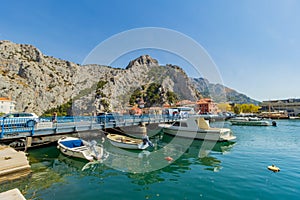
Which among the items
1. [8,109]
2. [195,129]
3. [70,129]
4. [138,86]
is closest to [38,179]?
[70,129]

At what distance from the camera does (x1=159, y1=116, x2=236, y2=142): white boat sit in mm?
19172

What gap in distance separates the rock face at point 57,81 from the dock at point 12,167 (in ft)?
209

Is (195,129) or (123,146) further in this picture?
(195,129)

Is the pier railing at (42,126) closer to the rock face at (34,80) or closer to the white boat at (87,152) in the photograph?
the white boat at (87,152)

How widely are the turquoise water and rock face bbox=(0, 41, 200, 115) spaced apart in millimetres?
65181

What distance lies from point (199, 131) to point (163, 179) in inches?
514

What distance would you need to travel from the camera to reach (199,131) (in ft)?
66.2

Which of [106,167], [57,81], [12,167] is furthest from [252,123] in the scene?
[57,81]

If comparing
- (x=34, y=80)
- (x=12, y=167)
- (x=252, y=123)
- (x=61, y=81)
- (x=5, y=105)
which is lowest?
(x=252, y=123)

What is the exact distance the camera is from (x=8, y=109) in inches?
2111

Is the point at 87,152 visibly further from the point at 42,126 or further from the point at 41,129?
the point at 42,126

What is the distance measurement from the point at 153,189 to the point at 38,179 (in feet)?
20.7

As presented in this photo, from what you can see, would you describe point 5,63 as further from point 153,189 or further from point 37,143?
point 153,189

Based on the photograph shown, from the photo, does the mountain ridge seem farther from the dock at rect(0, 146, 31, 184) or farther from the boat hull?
the dock at rect(0, 146, 31, 184)
